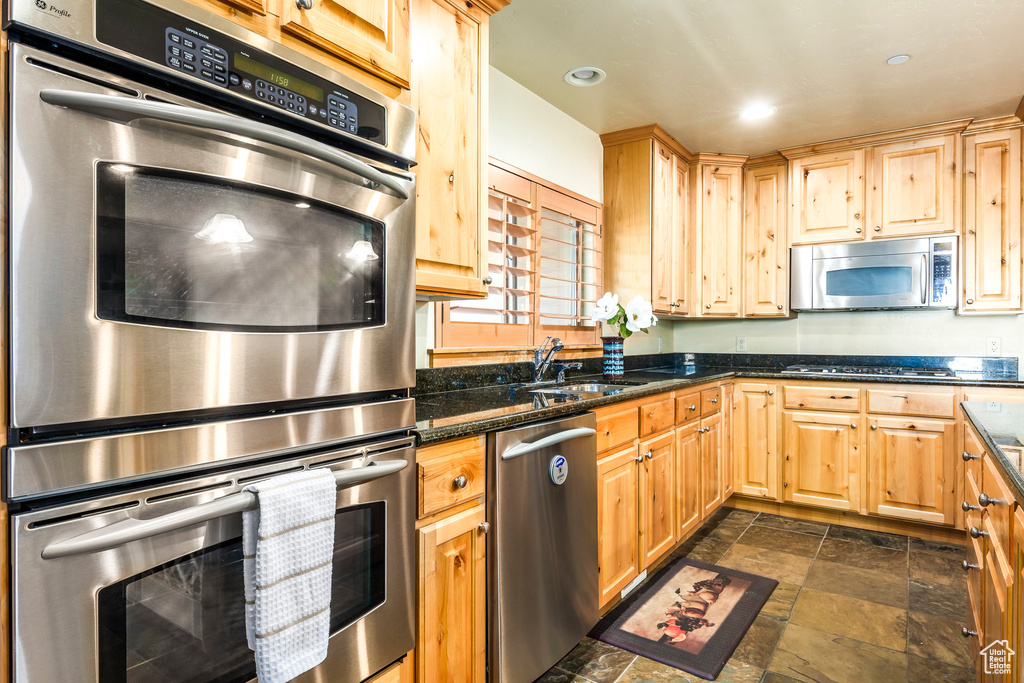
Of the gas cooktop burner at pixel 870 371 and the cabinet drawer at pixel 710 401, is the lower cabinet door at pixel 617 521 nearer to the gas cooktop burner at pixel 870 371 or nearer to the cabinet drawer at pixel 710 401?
the cabinet drawer at pixel 710 401

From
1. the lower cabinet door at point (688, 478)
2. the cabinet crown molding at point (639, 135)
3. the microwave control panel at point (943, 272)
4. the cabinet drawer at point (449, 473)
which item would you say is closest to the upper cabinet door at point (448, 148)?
the cabinet drawer at point (449, 473)

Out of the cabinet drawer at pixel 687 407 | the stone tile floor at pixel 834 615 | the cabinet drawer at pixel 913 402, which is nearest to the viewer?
the stone tile floor at pixel 834 615

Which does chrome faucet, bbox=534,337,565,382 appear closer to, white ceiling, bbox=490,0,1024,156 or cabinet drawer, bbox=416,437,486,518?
cabinet drawer, bbox=416,437,486,518

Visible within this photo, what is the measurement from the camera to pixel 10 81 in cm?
72

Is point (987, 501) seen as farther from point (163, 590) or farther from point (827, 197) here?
point (827, 197)

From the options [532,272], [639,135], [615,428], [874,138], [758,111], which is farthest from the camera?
[874,138]

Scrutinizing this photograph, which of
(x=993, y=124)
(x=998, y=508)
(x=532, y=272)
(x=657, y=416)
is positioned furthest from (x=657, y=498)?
(x=993, y=124)

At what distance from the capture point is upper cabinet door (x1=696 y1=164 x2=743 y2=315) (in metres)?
3.99

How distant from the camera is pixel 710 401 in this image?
3303 millimetres

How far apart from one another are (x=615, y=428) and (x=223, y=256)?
1.64 m

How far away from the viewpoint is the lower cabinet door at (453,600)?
53.3 inches

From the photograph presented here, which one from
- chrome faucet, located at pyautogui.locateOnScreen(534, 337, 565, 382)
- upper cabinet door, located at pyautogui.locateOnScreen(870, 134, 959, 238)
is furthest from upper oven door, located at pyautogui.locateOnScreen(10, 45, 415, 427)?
upper cabinet door, located at pyautogui.locateOnScreen(870, 134, 959, 238)

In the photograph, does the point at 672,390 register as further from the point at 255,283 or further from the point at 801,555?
the point at 255,283

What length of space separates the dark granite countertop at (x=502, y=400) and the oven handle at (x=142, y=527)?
49 cm
